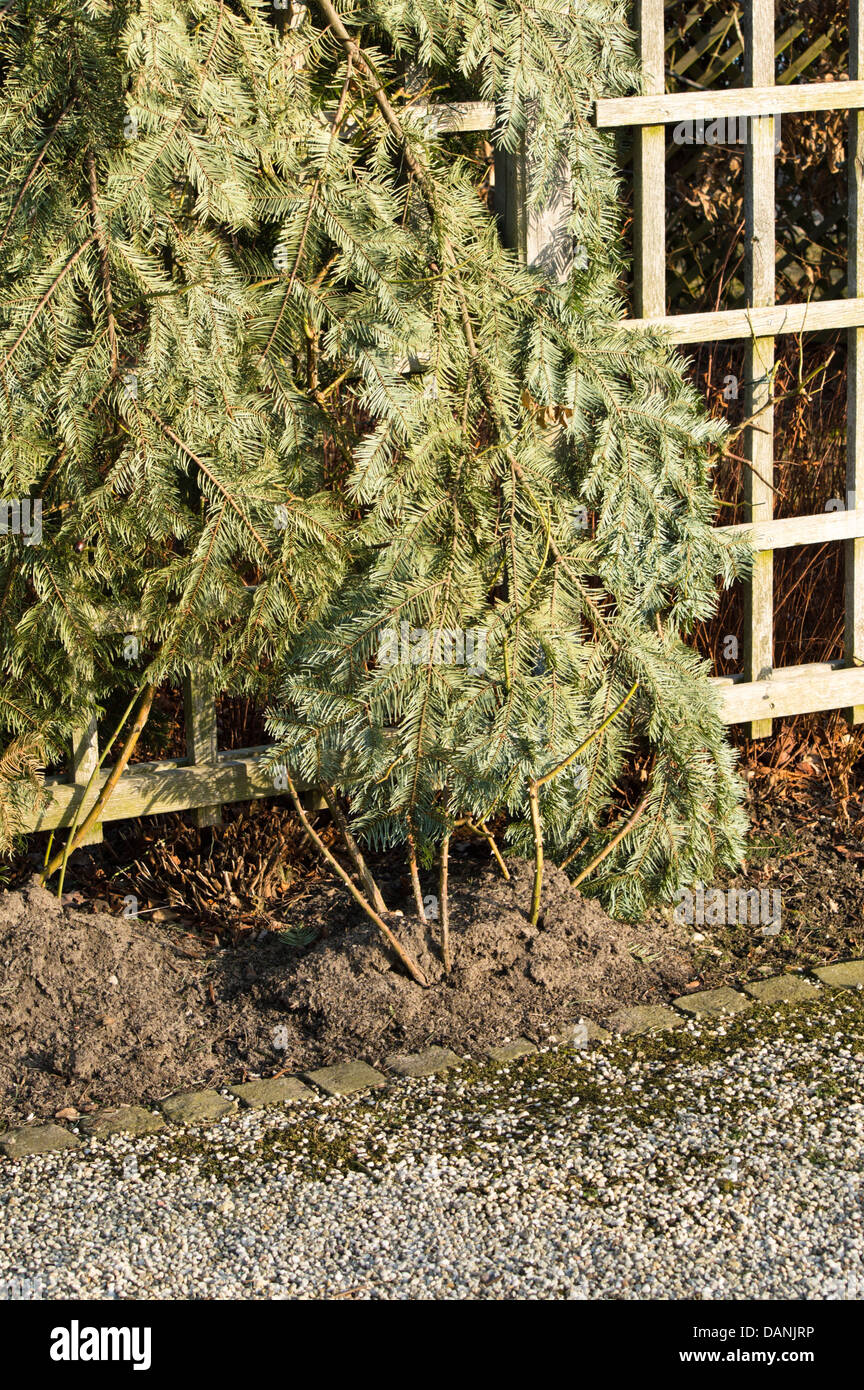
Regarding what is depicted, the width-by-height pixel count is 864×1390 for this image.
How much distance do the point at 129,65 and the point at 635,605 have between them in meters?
1.52

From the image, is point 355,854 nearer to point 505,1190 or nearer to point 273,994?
point 273,994

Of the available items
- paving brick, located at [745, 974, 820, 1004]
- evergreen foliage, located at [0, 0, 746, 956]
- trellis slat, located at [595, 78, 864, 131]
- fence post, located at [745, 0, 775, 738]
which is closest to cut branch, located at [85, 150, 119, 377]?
evergreen foliage, located at [0, 0, 746, 956]

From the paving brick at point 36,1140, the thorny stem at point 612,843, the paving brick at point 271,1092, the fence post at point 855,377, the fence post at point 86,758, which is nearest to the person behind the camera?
the paving brick at point 36,1140

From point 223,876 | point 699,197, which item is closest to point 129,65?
point 223,876

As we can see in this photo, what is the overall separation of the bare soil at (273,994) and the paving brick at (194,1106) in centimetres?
4

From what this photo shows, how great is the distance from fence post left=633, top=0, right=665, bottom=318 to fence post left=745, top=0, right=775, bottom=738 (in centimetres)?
27

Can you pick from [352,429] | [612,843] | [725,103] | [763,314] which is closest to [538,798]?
[612,843]

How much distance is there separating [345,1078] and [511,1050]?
342 mm

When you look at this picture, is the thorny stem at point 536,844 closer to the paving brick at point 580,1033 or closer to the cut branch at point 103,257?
the paving brick at point 580,1033

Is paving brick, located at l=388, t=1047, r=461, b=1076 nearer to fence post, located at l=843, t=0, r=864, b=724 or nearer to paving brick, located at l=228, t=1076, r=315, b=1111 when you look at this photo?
paving brick, located at l=228, t=1076, r=315, b=1111

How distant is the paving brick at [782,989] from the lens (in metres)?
3.24

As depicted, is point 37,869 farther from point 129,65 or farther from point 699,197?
point 699,197

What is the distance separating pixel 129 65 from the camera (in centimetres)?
273

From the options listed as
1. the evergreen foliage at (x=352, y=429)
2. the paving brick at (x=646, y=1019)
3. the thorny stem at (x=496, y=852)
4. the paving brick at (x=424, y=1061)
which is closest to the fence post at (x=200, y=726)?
the evergreen foliage at (x=352, y=429)
